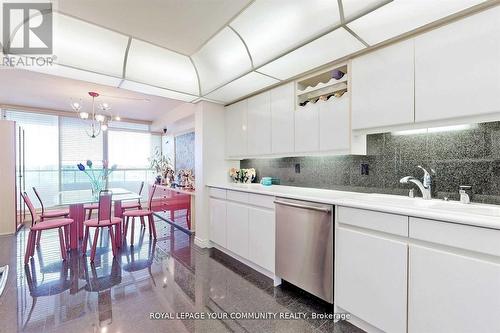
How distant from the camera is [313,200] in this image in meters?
2.03

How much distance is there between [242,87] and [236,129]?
0.76 metres

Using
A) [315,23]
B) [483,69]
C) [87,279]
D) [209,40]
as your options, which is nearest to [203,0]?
[209,40]

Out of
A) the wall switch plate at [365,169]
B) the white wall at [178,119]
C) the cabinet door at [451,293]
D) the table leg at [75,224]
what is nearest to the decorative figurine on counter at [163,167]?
the white wall at [178,119]

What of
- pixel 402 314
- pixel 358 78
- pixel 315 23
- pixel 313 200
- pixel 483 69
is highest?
pixel 315 23

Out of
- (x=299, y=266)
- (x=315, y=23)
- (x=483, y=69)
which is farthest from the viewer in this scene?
(x=299, y=266)

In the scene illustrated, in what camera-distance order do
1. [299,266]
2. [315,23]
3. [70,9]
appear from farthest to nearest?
[299,266] → [70,9] → [315,23]

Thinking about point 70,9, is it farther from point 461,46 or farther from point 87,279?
Result: point 461,46

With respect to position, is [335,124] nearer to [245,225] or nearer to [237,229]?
[245,225]

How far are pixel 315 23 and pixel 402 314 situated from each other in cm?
224

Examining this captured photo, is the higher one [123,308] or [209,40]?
[209,40]

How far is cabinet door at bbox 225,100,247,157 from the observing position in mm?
3459

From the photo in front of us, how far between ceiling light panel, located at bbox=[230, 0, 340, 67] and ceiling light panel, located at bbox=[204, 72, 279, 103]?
0.38 m

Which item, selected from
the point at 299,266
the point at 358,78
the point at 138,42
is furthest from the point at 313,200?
the point at 138,42

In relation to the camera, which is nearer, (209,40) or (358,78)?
(358,78)
